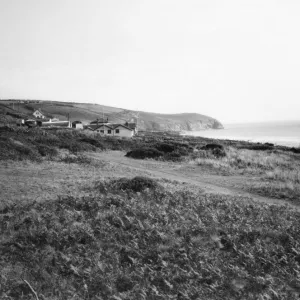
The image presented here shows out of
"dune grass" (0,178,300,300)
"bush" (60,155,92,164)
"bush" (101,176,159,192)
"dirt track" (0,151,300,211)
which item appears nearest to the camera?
"dune grass" (0,178,300,300)

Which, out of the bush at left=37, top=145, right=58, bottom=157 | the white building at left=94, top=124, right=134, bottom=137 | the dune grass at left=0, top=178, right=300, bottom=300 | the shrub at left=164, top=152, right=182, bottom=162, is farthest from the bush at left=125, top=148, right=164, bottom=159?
the white building at left=94, top=124, right=134, bottom=137

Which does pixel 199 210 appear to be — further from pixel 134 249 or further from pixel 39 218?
pixel 39 218

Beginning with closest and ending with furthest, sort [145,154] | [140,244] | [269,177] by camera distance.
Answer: [140,244] → [269,177] → [145,154]

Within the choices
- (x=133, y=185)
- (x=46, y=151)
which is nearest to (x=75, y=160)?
(x=46, y=151)

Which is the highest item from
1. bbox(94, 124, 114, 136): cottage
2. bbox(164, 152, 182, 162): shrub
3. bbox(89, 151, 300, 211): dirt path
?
bbox(94, 124, 114, 136): cottage

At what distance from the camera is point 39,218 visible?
9094mm

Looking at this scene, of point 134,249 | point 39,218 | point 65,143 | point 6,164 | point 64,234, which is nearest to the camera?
point 134,249

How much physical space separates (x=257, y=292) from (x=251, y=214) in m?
4.86

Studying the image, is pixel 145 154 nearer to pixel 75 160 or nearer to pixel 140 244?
pixel 75 160

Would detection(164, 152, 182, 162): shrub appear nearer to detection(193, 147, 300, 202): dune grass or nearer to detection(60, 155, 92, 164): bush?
detection(193, 147, 300, 202): dune grass

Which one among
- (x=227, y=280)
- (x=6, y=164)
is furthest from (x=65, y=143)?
(x=227, y=280)

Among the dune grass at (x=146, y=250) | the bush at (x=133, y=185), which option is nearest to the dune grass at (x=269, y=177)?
the dune grass at (x=146, y=250)

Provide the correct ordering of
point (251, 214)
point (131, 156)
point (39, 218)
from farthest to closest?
point (131, 156), point (251, 214), point (39, 218)

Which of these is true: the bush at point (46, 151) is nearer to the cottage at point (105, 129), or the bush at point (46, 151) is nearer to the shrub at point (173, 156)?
the shrub at point (173, 156)
